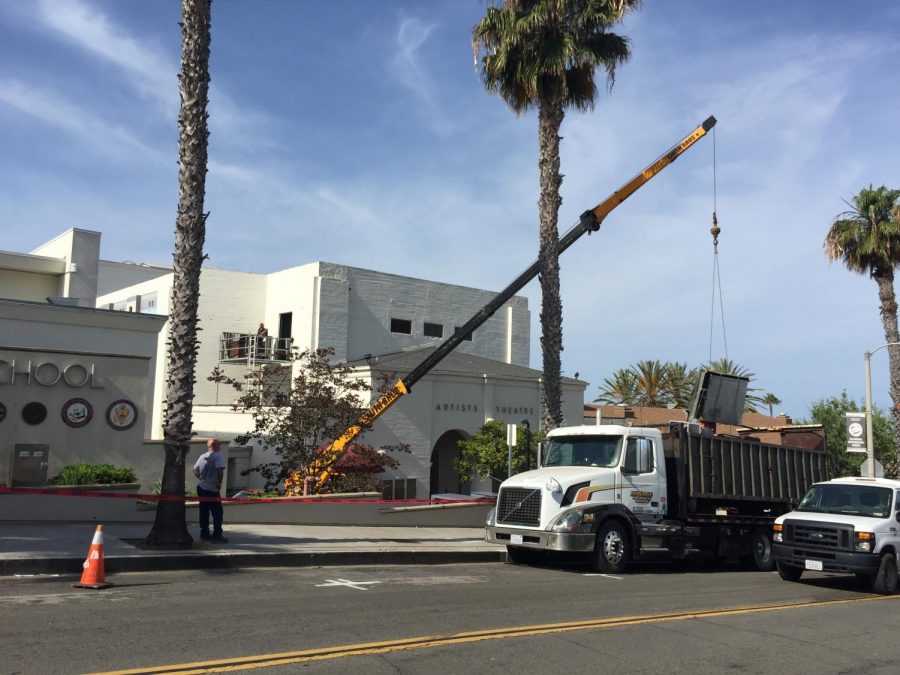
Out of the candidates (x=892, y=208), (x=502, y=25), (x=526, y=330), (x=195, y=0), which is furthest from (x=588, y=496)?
(x=526, y=330)

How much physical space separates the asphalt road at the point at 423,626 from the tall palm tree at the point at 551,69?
9.53m

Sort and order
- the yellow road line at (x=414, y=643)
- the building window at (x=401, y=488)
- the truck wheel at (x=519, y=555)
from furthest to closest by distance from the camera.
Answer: the building window at (x=401, y=488), the truck wheel at (x=519, y=555), the yellow road line at (x=414, y=643)

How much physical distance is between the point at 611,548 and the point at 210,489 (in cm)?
702

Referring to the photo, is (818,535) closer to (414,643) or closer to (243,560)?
(414,643)

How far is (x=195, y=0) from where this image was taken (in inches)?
565

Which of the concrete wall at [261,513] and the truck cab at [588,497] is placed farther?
the concrete wall at [261,513]

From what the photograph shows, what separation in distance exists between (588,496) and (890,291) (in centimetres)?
2282

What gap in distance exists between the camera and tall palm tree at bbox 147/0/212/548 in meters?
14.0

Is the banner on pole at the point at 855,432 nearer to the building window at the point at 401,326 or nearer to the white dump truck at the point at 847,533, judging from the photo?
the white dump truck at the point at 847,533

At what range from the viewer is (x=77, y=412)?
60.2 ft

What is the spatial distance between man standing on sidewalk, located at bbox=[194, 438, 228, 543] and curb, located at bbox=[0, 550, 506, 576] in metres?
1.55

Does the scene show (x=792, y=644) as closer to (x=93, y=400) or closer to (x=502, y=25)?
(x=93, y=400)

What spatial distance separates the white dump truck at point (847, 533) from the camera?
44.1 ft

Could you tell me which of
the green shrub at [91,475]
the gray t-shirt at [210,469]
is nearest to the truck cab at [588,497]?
the gray t-shirt at [210,469]
